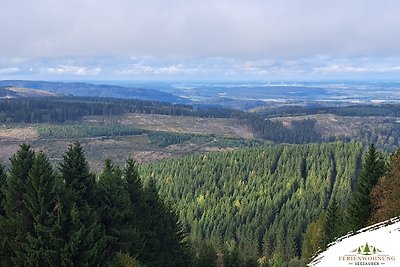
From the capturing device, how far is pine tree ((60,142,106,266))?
3116 centimetres

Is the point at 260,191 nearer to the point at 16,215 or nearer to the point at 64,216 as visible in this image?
the point at 64,216

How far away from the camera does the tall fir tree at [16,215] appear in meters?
32.1

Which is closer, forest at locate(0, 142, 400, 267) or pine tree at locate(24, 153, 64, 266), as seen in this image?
pine tree at locate(24, 153, 64, 266)

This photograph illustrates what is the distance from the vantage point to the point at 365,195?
45656 mm

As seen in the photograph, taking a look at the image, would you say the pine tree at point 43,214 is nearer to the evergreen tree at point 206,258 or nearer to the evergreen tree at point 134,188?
the evergreen tree at point 134,188

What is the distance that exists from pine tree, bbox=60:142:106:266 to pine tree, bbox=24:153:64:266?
681mm

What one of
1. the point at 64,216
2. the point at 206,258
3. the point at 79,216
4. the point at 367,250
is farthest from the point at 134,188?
the point at 367,250

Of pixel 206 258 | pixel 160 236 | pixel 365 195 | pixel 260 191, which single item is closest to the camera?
pixel 365 195

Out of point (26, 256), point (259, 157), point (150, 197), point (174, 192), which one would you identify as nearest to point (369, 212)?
point (150, 197)

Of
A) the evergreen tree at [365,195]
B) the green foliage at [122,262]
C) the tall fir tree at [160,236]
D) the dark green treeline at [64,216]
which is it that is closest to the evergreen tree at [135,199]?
the dark green treeline at [64,216]

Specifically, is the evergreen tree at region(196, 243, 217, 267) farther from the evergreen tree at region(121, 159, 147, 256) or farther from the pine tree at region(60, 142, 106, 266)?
the pine tree at region(60, 142, 106, 266)

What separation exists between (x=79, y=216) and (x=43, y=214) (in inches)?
94.2

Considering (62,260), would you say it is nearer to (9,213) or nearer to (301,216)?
(9,213)

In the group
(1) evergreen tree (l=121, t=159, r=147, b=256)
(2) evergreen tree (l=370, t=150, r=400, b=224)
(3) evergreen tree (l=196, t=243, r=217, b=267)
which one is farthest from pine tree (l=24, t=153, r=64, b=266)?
(3) evergreen tree (l=196, t=243, r=217, b=267)
